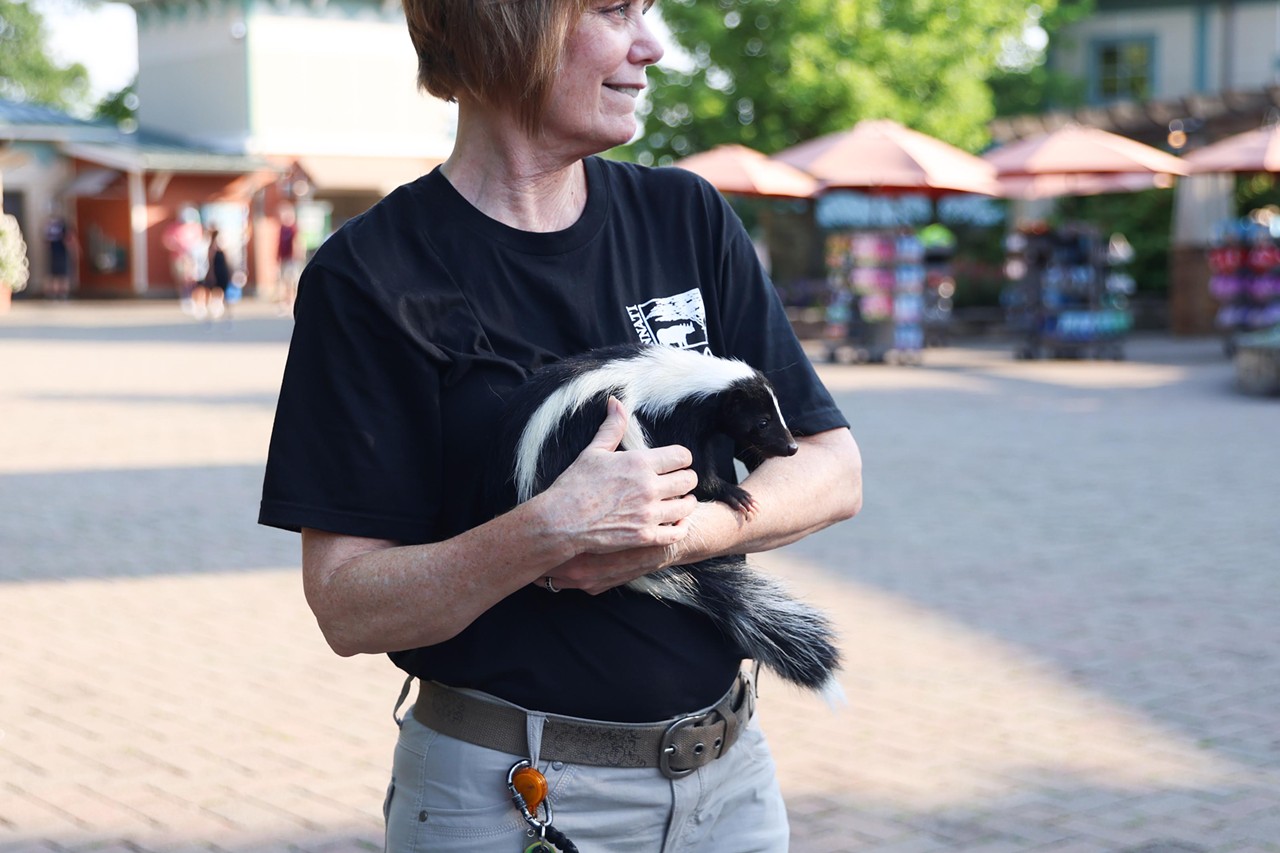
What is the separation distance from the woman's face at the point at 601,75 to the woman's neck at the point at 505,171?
5cm

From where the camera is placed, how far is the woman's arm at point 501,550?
6.24ft

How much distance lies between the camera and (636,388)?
2.11 meters

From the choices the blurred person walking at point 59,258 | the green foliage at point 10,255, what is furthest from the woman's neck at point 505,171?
the blurred person walking at point 59,258

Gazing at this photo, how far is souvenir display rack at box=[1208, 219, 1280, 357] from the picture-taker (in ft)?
70.1

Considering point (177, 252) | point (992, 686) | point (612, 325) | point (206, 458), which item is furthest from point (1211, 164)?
point (177, 252)

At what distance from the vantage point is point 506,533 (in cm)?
192

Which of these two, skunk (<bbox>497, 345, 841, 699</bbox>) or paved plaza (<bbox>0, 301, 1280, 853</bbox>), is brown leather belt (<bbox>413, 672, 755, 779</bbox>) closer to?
skunk (<bbox>497, 345, 841, 699</bbox>)

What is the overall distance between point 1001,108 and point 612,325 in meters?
35.3

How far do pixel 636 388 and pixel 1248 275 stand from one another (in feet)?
71.0

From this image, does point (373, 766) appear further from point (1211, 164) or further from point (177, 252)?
point (177, 252)

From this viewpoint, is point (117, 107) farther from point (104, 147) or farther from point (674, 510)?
point (674, 510)

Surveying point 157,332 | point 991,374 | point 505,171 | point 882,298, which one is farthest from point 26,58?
point 505,171

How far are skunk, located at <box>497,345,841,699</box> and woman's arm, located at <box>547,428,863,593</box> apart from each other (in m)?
0.03

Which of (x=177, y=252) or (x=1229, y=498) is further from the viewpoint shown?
(x=177, y=252)
